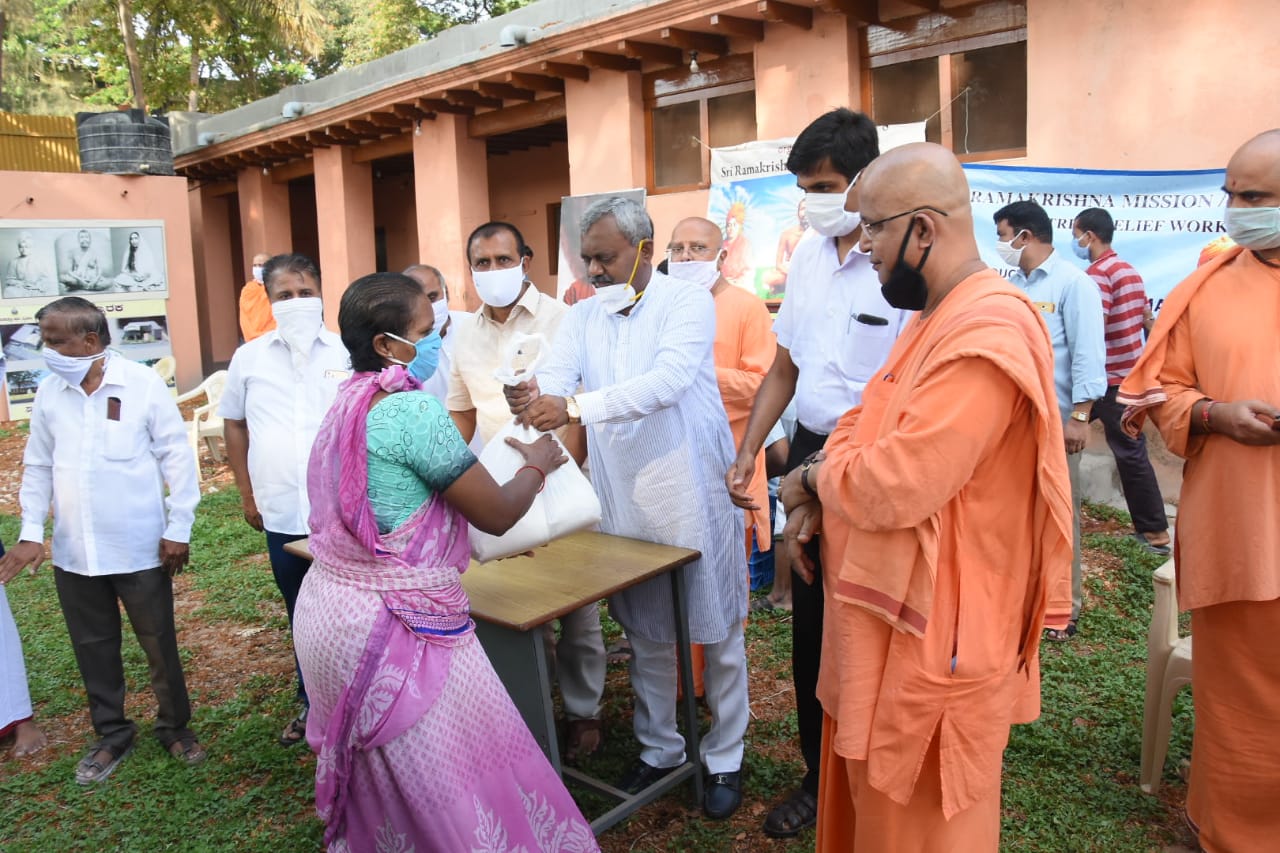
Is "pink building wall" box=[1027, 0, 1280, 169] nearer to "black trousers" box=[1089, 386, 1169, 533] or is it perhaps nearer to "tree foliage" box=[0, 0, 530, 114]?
"black trousers" box=[1089, 386, 1169, 533]

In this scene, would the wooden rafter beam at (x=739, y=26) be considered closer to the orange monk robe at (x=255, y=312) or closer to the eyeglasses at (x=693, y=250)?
the eyeglasses at (x=693, y=250)

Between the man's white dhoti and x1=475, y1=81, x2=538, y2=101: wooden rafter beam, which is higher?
x1=475, y1=81, x2=538, y2=101: wooden rafter beam

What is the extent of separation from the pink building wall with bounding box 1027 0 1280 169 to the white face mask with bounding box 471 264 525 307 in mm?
4456

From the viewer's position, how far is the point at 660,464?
10.7 ft

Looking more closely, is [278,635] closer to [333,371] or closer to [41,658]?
[41,658]

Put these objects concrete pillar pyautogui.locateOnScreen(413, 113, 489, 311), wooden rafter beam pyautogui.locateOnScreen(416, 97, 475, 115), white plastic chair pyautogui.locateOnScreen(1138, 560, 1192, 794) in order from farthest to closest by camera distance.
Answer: concrete pillar pyautogui.locateOnScreen(413, 113, 489, 311) < wooden rafter beam pyautogui.locateOnScreen(416, 97, 475, 115) < white plastic chair pyautogui.locateOnScreen(1138, 560, 1192, 794)

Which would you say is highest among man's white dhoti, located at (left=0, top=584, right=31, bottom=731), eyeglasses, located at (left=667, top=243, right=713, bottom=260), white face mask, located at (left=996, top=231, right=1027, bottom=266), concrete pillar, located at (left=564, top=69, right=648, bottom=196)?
concrete pillar, located at (left=564, top=69, right=648, bottom=196)

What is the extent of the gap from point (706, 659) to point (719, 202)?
559 centimetres

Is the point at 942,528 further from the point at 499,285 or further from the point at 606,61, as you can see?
the point at 606,61

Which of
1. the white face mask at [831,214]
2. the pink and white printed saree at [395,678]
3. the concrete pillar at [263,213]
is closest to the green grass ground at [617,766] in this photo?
the pink and white printed saree at [395,678]

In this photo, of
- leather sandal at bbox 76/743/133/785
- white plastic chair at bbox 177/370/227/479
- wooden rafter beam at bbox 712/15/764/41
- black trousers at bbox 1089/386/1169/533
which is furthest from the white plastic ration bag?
white plastic chair at bbox 177/370/227/479

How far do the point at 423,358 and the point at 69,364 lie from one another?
1.92 metres

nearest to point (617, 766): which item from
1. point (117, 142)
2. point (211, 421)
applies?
point (211, 421)

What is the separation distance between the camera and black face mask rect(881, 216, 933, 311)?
83.5 inches
